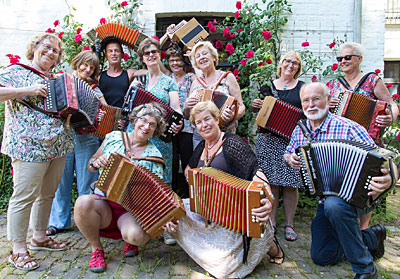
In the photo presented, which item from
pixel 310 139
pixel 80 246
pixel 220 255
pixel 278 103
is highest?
pixel 278 103

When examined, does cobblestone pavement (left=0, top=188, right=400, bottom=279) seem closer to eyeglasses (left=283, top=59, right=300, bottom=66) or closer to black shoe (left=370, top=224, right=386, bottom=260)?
black shoe (left=370, top=224, right=386, bottom=260)

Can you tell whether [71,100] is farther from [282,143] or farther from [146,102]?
[282,143]

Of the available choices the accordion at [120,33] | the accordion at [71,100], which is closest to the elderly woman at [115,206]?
the accordion at [71,100]

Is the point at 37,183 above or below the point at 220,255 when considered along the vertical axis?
above

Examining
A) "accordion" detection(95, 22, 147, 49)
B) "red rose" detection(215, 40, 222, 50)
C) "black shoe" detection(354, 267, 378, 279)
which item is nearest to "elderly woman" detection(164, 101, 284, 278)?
"black shoe" detection(354, 267, 378, 279)

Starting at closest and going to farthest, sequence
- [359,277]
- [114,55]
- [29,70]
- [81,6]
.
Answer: [359,277]
[29,70]
[114,55]
[81,6]

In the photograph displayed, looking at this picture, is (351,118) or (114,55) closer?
(351,118)

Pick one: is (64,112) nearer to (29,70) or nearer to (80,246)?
(29,70)

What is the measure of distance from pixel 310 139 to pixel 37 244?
2742 millimetres

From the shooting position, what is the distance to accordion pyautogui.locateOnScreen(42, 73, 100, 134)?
2.49 meters

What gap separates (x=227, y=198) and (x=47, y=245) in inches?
76.7

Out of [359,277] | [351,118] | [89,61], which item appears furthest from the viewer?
[89,61]

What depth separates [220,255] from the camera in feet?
8.13

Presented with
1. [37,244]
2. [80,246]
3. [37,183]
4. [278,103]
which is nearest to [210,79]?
[278,103]
